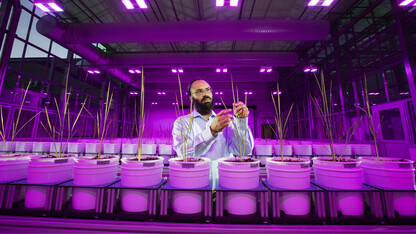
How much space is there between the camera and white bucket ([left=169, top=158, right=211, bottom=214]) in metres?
0.60

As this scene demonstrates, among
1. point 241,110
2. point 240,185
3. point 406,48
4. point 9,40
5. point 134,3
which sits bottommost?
point 240,185

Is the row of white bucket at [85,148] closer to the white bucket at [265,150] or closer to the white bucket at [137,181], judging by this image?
the white bucket at [265,150]

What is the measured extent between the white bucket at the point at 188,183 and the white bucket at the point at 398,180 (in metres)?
0.66

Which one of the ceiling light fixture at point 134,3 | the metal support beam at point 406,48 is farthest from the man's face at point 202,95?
the metal support beam at point 406,48

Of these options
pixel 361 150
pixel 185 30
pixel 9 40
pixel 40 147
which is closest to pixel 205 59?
pixel 185 30

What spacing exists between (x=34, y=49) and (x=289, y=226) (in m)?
7.67

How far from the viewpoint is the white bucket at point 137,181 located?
62cm

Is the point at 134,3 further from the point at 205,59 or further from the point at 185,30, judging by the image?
the point at 205,59

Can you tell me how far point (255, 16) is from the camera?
578 cm

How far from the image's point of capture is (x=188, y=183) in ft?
2.04

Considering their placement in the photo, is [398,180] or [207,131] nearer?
[398,180]

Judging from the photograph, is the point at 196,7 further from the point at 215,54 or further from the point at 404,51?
the point at 404,51

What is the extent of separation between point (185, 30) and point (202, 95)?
3.85 m

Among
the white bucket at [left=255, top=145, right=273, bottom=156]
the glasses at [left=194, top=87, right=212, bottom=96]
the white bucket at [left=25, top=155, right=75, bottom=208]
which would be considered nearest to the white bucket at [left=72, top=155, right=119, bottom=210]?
the white bucket at [left=25, top=155, right=75, bottom=208]
